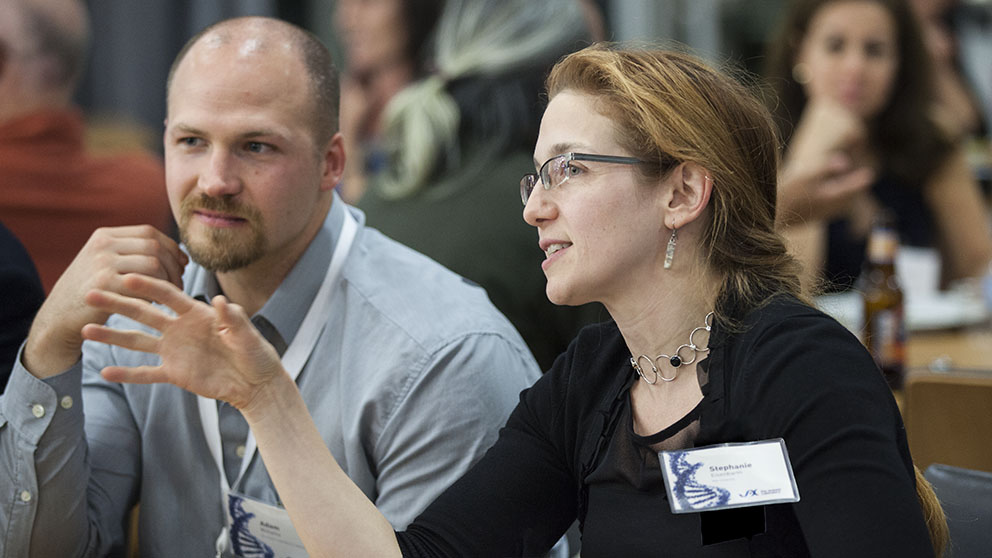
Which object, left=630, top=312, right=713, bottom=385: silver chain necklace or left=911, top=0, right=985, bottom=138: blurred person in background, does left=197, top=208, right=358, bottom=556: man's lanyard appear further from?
left=911, top=0, right=985, bottom=138: blurred person in background

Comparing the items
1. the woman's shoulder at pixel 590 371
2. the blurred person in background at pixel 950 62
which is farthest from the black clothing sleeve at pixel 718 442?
the blurred person in background at pixel 950 62

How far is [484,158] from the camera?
2.47 metres

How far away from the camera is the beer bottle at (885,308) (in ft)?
7.67

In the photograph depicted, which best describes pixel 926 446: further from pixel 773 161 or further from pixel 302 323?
pixel 302 323

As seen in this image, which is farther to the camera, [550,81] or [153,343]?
[550,81]

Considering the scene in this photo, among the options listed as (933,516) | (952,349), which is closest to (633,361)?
(933,516)

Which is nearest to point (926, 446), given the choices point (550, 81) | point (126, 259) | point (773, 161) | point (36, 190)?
point (773, 161)

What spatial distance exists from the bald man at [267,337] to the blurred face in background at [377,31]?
64.4 inches

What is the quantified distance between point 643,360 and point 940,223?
2.78 metres

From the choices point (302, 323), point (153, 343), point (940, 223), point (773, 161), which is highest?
point (773, 161)

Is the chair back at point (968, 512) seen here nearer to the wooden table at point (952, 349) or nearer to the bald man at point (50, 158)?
the wooden table at point (952, 349)

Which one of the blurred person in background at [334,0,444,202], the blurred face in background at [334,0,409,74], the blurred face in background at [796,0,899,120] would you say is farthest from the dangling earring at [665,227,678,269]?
the blurred face in background at [796,0,899,120]

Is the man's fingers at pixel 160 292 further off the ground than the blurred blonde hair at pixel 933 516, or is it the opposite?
the man's fingers at pixel 160 292

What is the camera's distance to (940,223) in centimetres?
368
